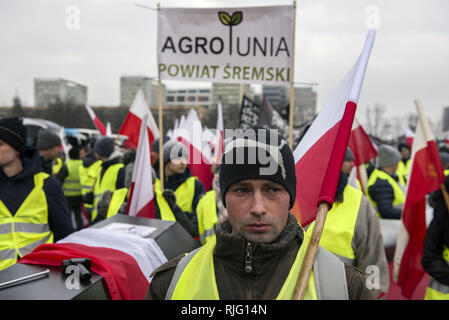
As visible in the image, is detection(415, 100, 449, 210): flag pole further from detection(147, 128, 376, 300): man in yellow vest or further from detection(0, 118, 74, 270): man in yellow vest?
detection(0, 118, 74, 270): man in yellow vest

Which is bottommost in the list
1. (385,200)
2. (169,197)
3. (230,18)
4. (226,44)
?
(385,200)

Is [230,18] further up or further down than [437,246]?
further up

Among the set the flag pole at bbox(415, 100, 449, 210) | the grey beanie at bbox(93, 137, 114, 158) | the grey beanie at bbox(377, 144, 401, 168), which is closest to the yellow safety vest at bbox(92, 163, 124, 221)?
the grey beanie at bbox(93, 137, 114, 158)

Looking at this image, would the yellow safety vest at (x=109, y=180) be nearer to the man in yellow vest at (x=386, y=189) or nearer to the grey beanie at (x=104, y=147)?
the grey beanie at (x=104, y=147)

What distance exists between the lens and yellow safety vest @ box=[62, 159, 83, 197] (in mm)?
7422

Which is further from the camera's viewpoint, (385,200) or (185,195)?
(385,200)

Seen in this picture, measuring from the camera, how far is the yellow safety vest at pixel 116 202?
11.5 feet

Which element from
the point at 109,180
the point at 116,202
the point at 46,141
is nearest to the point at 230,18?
the point at 116,202

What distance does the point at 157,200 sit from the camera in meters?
3.56

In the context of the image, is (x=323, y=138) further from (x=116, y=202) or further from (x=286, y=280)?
(x=116, y=202)

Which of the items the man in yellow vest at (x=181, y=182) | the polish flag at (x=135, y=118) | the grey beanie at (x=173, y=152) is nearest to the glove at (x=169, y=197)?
the man in yellow vest at (x=181, y=182)

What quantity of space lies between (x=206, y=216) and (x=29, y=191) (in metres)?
1.88

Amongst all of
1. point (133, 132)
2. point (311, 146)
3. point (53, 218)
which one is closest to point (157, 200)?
point (53, 218)

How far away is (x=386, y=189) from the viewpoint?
201 inches
